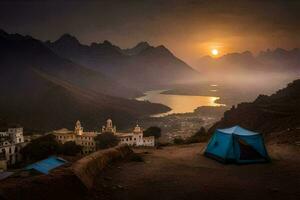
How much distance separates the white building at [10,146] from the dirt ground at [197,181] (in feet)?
123

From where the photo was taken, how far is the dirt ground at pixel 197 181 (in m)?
8.74

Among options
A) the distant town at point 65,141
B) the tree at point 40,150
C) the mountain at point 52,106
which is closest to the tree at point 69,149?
the tree at point 40,150

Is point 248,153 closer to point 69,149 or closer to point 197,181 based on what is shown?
point 197,181

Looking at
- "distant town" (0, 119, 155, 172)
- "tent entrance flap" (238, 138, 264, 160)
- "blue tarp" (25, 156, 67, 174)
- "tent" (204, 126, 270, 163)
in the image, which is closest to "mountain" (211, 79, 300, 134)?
"tent" (204, 126, 270, 163)

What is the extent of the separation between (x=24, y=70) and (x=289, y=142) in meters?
187

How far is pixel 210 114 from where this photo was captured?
138 meters

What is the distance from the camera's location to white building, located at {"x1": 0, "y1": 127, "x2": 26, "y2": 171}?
50188 mm

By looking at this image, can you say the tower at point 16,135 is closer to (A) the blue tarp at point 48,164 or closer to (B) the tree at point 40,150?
(B) the tree at point 40,150

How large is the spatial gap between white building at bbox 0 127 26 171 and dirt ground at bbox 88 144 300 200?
123ft

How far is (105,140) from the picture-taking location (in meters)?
61.7

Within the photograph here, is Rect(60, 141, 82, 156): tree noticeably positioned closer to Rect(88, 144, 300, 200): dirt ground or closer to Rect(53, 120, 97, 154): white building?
Rect(53, 120, 97, 154): white building

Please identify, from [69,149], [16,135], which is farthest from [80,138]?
[69,149]

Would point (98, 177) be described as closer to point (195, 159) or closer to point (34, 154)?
point (195, 159)

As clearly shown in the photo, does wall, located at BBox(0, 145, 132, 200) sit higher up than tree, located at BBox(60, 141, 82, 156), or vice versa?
wall, located at BBox(0, 145, 132, 200)
